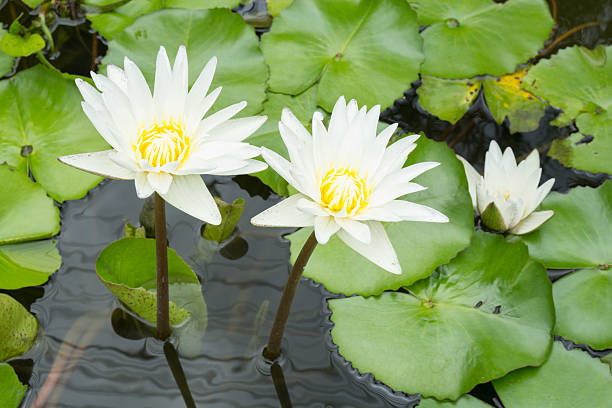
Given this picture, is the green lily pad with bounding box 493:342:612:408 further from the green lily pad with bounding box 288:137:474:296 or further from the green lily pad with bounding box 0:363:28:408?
the green lily pad with bounding box 0:363:28:408

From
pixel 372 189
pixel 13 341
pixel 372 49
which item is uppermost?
pixel 372 189

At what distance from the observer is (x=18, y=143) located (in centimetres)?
241

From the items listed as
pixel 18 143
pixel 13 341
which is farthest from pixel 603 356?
pixel 18 143

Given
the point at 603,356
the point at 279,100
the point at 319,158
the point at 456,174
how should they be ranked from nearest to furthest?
the point at 319,158 → the point at 603,356 → the point at 456,174 → the point at 279,100

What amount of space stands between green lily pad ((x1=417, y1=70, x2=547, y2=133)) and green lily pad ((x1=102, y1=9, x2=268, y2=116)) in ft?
2.90

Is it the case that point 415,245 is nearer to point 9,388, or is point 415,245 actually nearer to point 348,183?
point 348,183

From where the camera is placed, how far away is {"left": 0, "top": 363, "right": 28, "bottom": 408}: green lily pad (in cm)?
187

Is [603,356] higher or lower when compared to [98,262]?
lower

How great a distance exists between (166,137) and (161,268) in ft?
1.46

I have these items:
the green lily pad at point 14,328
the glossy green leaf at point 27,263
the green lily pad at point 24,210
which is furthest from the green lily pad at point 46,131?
the green lily pad at point 14,328

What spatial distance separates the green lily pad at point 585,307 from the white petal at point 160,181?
1543 millimetres

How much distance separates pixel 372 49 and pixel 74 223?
161cm

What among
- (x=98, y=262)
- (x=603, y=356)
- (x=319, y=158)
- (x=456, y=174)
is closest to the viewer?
(x=319, y=158)

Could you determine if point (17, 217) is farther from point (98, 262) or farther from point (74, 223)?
point (98, 262)
